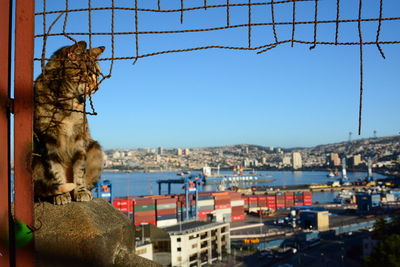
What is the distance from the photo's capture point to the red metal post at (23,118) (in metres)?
0.97

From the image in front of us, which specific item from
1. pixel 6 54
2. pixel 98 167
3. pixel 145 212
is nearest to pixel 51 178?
pixel 98 167

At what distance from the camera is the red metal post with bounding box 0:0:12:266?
95cm

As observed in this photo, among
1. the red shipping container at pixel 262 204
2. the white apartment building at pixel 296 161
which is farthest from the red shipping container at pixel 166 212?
the white apartment building at pixel 296 161

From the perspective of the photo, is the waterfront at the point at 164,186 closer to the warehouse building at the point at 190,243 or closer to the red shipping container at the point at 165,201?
the red shipping container at the point at 165,201

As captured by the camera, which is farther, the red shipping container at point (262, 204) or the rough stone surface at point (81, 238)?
the red shipping container at point (262, 204)

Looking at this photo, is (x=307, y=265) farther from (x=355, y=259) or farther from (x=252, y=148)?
(x=252, y=148)

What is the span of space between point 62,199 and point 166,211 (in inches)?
935

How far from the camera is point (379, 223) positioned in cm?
1623

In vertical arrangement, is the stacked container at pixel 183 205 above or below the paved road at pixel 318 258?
above

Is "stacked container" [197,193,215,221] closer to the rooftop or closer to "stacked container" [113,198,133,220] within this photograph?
"stacked container" [113,198,133,220]

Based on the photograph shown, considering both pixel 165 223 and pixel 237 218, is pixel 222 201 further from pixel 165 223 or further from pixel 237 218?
pixel 165 223

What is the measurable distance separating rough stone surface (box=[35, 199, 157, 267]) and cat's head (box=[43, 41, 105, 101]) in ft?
1.50

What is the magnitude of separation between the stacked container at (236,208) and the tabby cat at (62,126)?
31.3m

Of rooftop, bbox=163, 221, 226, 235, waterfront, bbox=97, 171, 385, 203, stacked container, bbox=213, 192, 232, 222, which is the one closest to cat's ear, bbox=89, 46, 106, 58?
rooftop, bbox=163, 221, 226, 235
